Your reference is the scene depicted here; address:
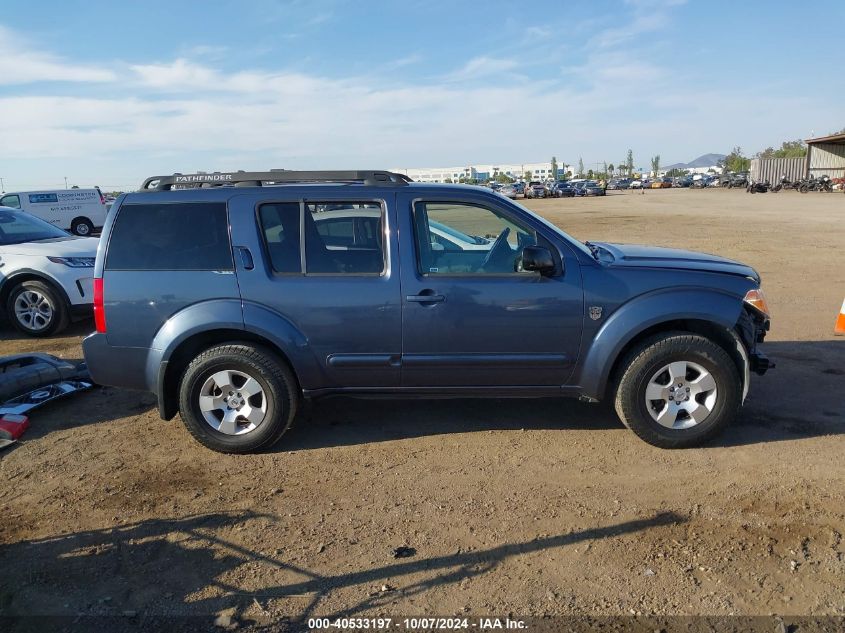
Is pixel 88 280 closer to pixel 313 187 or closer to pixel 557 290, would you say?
pixel 313 187

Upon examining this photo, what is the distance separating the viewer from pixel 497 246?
4.82 meters

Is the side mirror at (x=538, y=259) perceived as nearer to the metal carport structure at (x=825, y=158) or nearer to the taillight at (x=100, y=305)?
the taillight at (x=100, y=305)

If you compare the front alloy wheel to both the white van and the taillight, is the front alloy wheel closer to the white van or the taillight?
the taillight

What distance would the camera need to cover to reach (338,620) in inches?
117

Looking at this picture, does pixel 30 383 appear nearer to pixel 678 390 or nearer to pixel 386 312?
pixel 386 312

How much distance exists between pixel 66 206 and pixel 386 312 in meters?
24.7

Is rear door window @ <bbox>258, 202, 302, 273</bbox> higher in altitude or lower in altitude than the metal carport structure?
lower

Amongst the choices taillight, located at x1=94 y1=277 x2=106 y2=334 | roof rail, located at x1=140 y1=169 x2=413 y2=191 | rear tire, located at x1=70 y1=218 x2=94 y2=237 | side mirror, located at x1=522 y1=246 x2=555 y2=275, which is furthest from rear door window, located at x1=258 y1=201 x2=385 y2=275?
rear tire, located at x1=70 y1=218 x2=94 y2=237

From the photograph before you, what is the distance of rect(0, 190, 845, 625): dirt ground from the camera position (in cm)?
312

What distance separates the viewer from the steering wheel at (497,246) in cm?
470

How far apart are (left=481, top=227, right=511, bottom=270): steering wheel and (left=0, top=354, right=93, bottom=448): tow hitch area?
381 centimetres

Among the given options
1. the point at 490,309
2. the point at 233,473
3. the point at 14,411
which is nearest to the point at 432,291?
the point at 490,309

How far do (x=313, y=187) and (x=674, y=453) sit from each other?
315 centimetres

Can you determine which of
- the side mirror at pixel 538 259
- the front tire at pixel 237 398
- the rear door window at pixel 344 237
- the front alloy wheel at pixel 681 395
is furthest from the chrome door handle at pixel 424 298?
the front alloy wheel at pixel 681 395
